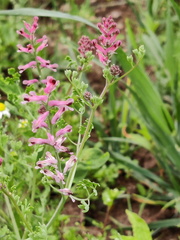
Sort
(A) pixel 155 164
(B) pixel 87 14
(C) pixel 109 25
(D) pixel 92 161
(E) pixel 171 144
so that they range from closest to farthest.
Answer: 1. (C) pixel 109 25
2. (D) pixel 92 161
3. (E) pixel 171 144
4. (A) pixel 155 164
5. (B) pixel 87 14

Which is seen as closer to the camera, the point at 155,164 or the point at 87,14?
the point at 155,164

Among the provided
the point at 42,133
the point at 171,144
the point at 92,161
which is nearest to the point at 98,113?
Result: the point at 171,144

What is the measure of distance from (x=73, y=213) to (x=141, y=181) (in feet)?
0.99

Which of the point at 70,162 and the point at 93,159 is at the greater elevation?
the point at 70,162

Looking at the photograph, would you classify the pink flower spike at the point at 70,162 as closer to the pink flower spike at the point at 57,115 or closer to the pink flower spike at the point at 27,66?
the pink flower spike at the point at 57,115

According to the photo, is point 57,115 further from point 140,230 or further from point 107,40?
point 140,230

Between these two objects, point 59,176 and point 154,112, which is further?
point 154,112

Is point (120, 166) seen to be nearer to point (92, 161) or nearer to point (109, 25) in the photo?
point (92, 161)

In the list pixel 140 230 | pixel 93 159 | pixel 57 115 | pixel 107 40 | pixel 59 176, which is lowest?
pixel 140 230

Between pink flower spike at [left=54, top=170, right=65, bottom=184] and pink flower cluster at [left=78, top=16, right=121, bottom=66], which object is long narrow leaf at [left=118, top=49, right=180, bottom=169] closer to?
pink flower cluster at [left=78, top=16, right=121, bottom=66]

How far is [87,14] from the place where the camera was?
2744 mm

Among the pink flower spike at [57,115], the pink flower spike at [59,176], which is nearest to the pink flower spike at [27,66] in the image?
the pink flower spike at [57,115]

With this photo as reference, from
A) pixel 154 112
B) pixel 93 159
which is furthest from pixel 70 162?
Result: pixel 154 112

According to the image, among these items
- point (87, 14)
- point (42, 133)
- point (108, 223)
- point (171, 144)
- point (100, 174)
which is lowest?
point (108, 223)
